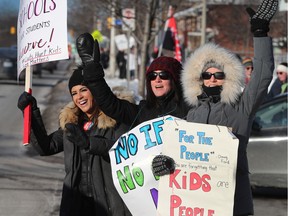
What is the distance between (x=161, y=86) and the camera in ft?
17.1

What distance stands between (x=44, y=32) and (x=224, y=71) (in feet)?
4.41

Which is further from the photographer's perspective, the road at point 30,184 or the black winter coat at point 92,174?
the road at point 30,184

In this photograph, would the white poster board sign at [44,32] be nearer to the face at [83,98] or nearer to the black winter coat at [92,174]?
the face at [83,98]

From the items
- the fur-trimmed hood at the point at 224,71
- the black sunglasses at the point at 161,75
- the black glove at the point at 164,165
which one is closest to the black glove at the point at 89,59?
the black sunglasses at the point at 161,75

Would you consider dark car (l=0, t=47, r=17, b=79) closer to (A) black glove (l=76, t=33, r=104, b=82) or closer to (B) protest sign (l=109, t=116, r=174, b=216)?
(A) black glove (l=76, t=33, r=104, b=82)

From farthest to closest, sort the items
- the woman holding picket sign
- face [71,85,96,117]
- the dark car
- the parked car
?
1. the dark car
2. the parked car
3. face [71,85,96,117]
4. the woman holding picket sign

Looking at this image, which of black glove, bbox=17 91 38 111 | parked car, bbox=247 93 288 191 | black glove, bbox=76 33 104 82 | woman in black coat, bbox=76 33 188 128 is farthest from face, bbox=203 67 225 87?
parked car, bbox=247 93 288 191

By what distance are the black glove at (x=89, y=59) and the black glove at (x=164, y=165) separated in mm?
806

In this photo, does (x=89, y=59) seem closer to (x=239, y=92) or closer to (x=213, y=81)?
(x=213, y=81)

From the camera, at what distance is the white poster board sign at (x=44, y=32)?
5.49 m

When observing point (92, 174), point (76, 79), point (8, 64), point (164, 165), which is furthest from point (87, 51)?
point (8, 64)

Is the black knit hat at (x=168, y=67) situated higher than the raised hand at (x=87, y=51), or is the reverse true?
the raised hand at (x=87, y=51)

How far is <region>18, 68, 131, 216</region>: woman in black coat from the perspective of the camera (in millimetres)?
5215

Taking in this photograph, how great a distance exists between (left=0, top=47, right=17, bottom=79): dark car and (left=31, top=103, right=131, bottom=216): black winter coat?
26804 millimetres
